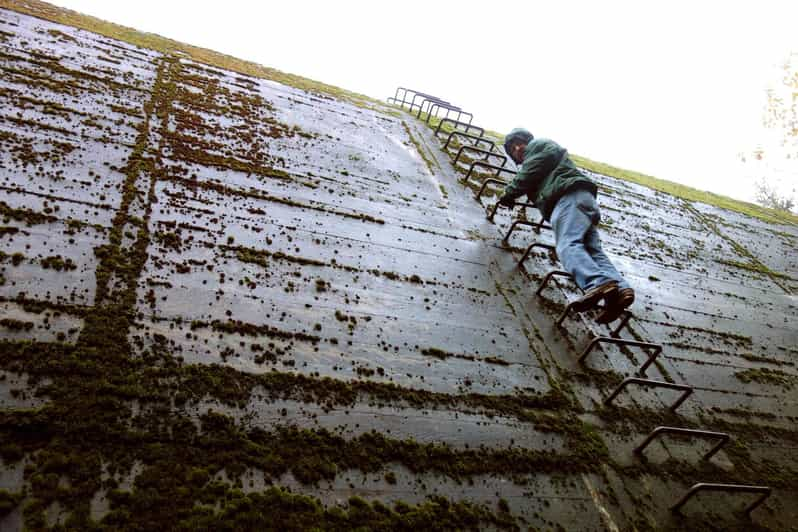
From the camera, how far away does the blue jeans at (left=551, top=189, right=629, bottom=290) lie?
3.82 metres

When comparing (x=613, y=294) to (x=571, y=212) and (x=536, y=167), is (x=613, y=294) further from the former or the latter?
(x=536, y=167)

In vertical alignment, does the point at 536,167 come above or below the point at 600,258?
above

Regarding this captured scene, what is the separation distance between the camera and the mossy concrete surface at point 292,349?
6.73ft

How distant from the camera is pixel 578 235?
4.24 m

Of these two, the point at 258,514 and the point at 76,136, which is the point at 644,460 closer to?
the point at 258,514

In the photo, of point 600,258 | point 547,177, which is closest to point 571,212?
point 600,258

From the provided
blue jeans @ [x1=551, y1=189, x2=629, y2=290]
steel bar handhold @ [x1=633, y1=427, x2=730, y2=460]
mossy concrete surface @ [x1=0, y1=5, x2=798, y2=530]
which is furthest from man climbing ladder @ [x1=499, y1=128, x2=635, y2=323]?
steel bar handhold @ [x1=633, y1=427, x2=730, y2=460]

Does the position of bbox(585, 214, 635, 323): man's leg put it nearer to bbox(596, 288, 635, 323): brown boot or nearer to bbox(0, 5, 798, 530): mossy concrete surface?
Answer: bbox(596, 288, 635, 323): brown boot

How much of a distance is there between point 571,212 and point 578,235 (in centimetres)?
31

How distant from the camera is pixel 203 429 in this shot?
2191mm

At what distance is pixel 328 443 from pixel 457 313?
185 centimetres

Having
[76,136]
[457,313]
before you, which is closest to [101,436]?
[457,313]

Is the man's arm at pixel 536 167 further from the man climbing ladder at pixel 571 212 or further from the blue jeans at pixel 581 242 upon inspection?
the blue jeans at pixel 581 242

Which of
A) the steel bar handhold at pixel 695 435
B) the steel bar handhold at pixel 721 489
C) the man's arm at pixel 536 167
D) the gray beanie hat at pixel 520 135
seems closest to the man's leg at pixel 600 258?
the man's arm at pixel 536 167
